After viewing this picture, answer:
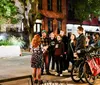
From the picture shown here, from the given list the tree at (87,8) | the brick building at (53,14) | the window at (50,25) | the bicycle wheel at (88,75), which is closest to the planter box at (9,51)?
the bicycle wheel at (88,75)

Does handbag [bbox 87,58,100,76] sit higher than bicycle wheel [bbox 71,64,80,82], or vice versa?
handbag [bbox 87,58,100,76]

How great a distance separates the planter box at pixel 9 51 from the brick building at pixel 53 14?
1340 cm

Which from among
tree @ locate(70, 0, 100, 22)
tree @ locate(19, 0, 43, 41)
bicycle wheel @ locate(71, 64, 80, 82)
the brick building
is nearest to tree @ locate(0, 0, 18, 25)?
tree @ locate(19, 0, 43, 41)

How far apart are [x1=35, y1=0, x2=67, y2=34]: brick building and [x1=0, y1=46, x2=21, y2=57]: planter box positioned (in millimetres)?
13402

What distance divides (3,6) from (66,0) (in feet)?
51.8

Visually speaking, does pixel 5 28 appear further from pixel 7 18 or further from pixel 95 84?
pixel 95 84

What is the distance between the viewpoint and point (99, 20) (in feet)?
165

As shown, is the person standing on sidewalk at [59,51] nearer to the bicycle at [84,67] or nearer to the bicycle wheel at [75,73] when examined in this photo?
the bicycle wheel at [75,73]

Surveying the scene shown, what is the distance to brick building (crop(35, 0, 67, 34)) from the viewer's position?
35.7 meters

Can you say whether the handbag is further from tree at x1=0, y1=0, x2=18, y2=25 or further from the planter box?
tree at x1=0, y1=0, x2=18, y2=25

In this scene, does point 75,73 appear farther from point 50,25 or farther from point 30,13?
point 50,25

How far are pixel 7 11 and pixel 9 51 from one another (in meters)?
5.88

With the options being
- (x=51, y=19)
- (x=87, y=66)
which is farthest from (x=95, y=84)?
(x=51, y=19)

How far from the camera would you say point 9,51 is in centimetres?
2153
